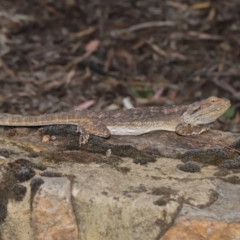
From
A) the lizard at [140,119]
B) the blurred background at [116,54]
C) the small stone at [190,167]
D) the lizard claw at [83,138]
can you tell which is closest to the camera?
the small stone at [190,167]

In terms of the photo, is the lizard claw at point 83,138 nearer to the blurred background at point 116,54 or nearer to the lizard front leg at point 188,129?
the lizard front leg at point 188,129

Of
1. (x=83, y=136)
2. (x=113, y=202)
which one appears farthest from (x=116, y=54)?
(x=113, y=202)

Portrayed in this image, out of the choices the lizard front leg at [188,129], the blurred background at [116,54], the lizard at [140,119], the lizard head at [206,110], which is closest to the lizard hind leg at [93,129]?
the lizard at [140,119]

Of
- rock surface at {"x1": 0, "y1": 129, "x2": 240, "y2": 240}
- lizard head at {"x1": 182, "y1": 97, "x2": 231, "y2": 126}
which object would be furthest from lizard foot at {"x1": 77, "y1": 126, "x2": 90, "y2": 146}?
lizard head at {"x1": 182, "y1": 97, "x2": 231, "y2": 126}

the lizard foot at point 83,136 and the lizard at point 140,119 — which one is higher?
the lizard at point 140,119

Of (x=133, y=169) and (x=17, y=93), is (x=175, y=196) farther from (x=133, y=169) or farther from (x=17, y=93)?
(x=17, y=93)

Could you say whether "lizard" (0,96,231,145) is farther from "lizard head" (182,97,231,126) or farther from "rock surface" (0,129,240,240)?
"rock surface" (0,129,240,240)

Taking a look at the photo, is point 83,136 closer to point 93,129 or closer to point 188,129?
point 93,129
